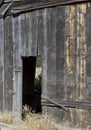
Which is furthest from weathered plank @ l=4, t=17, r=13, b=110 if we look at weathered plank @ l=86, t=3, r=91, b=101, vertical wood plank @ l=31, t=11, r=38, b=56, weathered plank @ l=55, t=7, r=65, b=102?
weathered plank @ l=86, t=3, r=91, b=101

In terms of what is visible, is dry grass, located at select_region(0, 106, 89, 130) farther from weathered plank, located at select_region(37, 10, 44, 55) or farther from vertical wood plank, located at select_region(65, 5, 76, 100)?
weathered plank, located at select_region(37, 10, 44, 55)

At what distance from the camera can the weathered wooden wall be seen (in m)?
10.5

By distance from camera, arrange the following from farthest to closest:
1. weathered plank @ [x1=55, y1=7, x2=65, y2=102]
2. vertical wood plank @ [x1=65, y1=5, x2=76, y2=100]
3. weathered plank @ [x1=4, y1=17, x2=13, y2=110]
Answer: weathered plank @ [x1=4, y1=17, x2=13, y2=110], weathered plank @ [x1=55, y1=7, x2=65, y2=102], vertical wood plank @ [x1=65, y1=5, x2=76, y2=100]

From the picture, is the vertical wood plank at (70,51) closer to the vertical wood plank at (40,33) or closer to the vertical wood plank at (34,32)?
the vertical wood plank at (40,33)

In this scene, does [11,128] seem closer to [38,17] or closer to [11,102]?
[11,102]

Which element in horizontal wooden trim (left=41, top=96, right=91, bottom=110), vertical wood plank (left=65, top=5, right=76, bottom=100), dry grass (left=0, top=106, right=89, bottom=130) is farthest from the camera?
vertical wood plank (left=65, top=5, right=76, bottom=100)

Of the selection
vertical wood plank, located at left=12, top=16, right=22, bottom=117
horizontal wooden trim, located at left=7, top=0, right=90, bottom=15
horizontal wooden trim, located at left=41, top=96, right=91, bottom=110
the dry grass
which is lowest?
the dry grass

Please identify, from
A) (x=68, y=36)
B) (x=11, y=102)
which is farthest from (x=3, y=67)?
(x=68, y=36)

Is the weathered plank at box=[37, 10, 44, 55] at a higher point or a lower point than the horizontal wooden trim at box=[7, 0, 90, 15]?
lower

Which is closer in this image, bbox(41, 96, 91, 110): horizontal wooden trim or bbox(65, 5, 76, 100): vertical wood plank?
bbox(41, 96, 91, 110): horizontal wooden trim

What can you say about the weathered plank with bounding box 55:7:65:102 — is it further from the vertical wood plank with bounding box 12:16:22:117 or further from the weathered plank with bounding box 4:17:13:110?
the weathered plank with bounding box 4:17:13:110

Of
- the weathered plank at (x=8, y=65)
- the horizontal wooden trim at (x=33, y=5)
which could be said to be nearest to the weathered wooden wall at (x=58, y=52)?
the weathered plank at (x=8, y=65)

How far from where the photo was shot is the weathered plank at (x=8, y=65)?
12180 mm

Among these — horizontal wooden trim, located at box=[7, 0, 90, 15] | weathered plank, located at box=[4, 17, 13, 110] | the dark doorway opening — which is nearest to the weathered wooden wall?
weathered plank, located at box=[4, 17, 13, 110]
